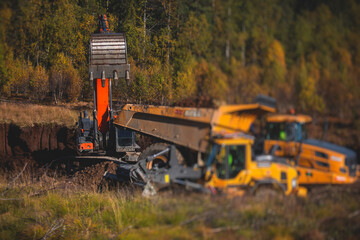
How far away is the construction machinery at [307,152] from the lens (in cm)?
513

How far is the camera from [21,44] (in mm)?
9961

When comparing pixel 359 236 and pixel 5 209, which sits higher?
pixel 359 236

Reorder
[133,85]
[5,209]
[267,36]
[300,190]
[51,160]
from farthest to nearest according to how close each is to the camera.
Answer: [51,160] → [133,85] → [5,209] → [267,36] → [300,190]

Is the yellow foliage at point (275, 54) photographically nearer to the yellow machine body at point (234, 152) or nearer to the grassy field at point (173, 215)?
the yellow machine body at point (234, 152)

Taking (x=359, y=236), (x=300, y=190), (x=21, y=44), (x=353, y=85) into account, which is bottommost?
(x=359, y=236)

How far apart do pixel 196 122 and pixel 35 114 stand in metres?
Result: 6.76

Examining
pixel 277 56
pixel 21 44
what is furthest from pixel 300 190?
pixel 21 44

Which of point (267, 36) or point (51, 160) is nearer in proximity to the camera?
point (267, 36)

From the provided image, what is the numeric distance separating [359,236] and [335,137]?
1.32m

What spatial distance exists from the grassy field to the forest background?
1.36 meters

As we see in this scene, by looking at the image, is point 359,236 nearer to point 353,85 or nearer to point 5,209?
point 353,85

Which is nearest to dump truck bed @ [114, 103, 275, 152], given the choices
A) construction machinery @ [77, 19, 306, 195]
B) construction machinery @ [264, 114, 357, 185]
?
construction machinery @ [77, 19, 306, 195]

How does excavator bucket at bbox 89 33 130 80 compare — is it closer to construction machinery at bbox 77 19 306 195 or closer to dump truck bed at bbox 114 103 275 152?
construction machinery at bbox 77 19 306 195

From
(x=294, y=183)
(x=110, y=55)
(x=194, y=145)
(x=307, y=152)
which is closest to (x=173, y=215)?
(x=194, y=145)
